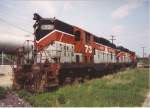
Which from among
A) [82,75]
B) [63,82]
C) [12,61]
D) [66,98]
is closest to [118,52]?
[82,75]

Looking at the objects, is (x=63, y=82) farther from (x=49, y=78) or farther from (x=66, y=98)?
(x=66, y=98)

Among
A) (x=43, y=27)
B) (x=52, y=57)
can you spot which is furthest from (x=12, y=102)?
(x=43, y=27)

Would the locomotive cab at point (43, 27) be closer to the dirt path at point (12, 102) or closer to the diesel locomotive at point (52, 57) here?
the diesel locomotive at point (52, 57)

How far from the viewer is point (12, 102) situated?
1024cm

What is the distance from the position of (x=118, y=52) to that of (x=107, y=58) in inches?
267

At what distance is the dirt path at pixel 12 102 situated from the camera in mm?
9727

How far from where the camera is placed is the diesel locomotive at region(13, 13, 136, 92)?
1272 centimetres

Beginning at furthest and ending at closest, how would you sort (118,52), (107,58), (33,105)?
(118,52) < (107,58) < (33,105)

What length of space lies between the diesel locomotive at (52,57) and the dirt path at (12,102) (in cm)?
136

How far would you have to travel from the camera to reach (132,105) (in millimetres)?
9539

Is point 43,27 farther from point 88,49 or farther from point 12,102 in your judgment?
point 12,102

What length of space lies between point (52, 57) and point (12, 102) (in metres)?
4.26

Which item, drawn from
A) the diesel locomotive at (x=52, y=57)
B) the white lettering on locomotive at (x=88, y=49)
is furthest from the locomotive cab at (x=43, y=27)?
the white lettering on locomotive at (x=88, y=49)

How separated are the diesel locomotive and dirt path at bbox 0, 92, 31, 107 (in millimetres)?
1365
